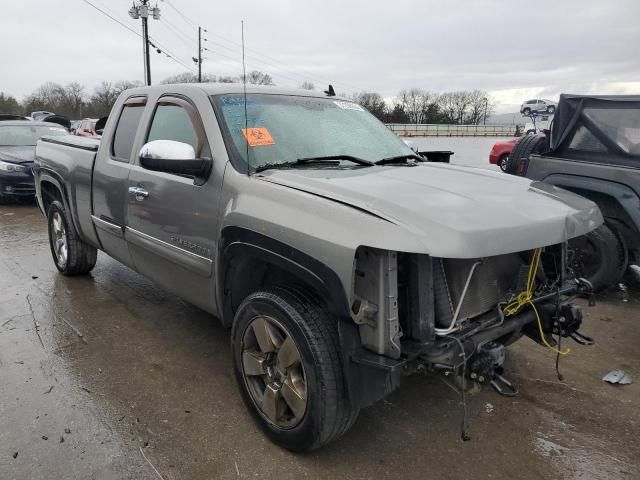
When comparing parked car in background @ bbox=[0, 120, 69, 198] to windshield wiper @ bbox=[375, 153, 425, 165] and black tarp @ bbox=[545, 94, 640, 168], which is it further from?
black tarp @ bbox=[545, 94, 640, 168]

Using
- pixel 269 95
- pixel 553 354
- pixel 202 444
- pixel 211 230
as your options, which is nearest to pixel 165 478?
pixel 202 444

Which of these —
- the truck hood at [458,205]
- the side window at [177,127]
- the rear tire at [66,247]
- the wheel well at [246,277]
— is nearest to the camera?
the truck hood at [458,205]

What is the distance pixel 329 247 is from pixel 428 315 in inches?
21.0

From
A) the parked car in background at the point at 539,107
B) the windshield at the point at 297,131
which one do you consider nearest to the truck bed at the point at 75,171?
the windshield at the point at 297,131

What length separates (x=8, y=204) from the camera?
998 centimetres

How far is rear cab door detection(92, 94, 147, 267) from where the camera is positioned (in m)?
3.82

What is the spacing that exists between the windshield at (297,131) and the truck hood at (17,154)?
309 inches

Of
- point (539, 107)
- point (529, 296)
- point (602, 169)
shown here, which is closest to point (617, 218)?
point (602, 169)

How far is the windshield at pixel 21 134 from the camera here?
1039cm

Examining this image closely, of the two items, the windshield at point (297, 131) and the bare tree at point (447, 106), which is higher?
the bare tree at point (447, 106)

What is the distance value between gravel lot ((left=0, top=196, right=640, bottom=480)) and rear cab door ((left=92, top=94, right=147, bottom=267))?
0.72 m

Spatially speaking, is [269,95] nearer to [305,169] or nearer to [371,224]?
[305,169]

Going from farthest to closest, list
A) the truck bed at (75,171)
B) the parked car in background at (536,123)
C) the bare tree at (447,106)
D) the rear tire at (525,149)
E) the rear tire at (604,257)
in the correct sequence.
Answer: the bare tree at (447,106), the parked car in background at (536,123), the rear tire at (525,149), the rear tire at (604,257), the truck bed at (75,171)

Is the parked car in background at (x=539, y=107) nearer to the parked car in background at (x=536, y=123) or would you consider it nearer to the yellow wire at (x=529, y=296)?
the parked car in background at (x=536, y=123)
